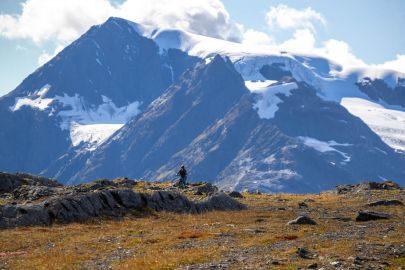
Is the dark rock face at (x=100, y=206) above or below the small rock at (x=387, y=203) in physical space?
above

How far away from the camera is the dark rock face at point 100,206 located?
171 feet

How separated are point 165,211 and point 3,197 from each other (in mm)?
20041

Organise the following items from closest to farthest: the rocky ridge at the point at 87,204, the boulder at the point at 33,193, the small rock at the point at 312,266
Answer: the small rock at the point at 312,266, the rocky ridge at the point at 87,204, the boulder at the point at 33,193

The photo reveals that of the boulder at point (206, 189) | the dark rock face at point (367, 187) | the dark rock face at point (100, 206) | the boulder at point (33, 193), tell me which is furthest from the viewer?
the dark rock face at point (367, 187)

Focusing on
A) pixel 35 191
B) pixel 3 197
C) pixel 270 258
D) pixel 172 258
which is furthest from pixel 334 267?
pixel 3 197

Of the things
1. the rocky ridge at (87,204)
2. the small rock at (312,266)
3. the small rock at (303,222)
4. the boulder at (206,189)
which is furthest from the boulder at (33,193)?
the small rock at (312,266)

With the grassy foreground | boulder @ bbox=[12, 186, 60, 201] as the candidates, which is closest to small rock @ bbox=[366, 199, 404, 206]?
the grassy foreground

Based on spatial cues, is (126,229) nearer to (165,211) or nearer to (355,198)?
(165,211)

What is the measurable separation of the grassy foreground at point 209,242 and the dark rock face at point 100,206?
59.5 inches

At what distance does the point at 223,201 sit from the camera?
213 feet

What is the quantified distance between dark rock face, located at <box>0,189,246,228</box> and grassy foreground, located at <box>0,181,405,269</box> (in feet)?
4.96

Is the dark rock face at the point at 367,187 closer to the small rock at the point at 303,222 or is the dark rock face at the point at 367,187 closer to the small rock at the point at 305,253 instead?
the small rock at the point at 303,222

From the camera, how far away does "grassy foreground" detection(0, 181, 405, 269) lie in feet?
109

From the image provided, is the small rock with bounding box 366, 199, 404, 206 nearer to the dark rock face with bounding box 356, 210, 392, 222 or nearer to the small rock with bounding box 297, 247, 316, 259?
the dark rock face with bounding box 356, 210, 392, 222
